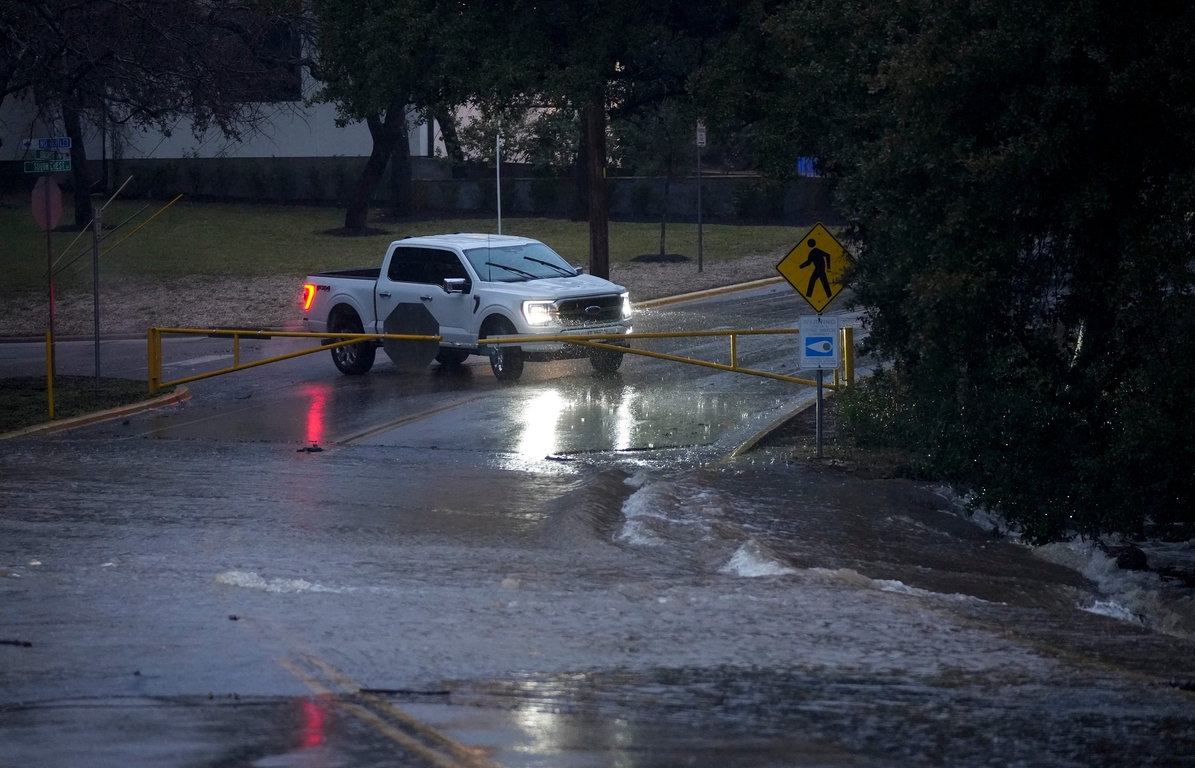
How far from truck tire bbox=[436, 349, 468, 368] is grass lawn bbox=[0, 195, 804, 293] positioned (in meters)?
13.8

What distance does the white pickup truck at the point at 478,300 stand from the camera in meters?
18.6

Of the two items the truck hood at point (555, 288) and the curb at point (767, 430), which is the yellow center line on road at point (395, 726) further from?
the truck hood at point (555, 288)

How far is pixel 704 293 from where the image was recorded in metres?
30.1

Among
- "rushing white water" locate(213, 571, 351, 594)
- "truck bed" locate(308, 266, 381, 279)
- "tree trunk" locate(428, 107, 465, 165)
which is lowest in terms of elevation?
"rushing white water" locate(213, 571, 351, 594)

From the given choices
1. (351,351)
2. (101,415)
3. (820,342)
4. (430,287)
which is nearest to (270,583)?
(820,342)

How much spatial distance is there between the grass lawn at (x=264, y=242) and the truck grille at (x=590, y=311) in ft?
49.8

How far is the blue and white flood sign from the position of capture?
561 inches

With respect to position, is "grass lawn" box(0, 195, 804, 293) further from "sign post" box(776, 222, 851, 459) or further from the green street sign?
"sign post" box(776, 222, 851, 459)

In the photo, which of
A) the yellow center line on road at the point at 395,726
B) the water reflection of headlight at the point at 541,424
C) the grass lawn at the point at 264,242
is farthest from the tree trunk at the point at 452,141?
the yellow center line on road at the point at 395,726

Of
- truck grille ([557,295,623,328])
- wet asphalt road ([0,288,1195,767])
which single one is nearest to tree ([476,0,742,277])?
truck grille ([557,295,623,328])

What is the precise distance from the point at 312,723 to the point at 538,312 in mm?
12702

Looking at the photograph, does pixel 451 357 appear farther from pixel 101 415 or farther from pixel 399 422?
pixel 101 415

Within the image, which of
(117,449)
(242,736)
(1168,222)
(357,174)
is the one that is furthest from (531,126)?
(242,736)

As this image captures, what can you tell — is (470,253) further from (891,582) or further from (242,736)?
(242,736)
